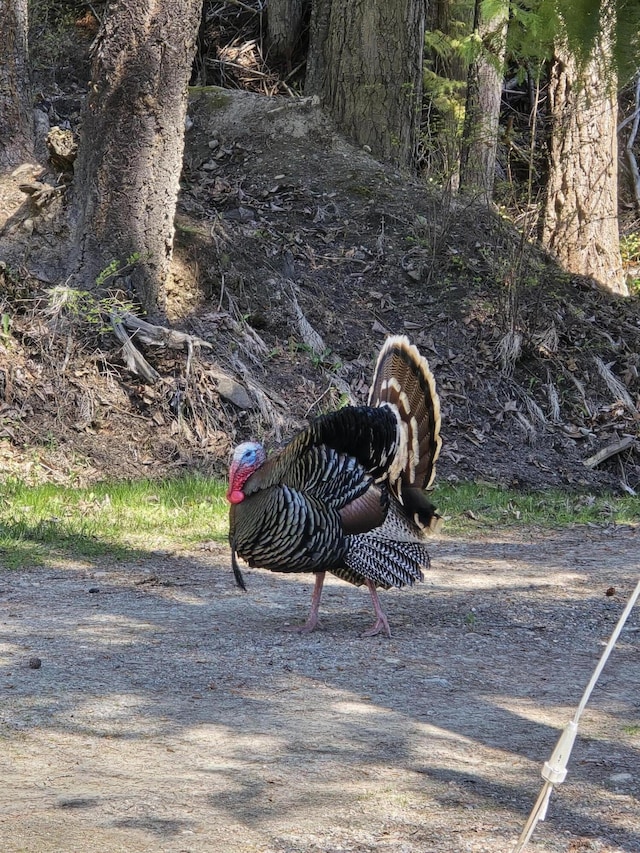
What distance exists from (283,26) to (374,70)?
10.6 feet

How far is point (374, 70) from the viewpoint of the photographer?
49.8ft

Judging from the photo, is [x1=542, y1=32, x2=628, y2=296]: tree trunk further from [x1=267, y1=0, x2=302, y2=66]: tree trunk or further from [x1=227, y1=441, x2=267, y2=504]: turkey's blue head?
[x1=227, y1=441, x2=267, y2=504]: turkey's blue head

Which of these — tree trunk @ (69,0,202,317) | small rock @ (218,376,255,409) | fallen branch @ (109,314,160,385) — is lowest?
small rock @ (218,376,255,409)


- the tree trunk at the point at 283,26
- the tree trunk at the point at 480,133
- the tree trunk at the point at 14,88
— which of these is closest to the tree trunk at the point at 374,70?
the tree trunk at the point at 480,133

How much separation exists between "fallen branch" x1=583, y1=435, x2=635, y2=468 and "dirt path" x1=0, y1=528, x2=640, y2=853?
433cm

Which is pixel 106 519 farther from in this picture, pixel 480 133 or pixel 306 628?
pixel 480 133

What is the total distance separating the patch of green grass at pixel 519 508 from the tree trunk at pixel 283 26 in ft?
31.6

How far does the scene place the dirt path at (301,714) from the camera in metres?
3.82

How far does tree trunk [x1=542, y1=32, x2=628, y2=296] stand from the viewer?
→ 1541 centimetres

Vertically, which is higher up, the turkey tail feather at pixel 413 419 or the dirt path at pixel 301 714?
the turkey tail feather at pixel 413 419

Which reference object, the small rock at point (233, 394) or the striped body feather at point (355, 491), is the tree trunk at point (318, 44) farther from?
the striped body feather at point (355, 491)

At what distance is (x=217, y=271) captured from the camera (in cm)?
1301

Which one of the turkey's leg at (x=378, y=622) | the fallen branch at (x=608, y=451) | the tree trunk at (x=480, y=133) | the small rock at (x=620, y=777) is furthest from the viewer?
the tree trunk at (x=480, y=133)

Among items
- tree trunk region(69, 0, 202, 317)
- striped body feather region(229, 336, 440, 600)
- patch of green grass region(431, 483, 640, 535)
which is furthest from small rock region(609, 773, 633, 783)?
tree trunk region(69, 0, 202, 317)
